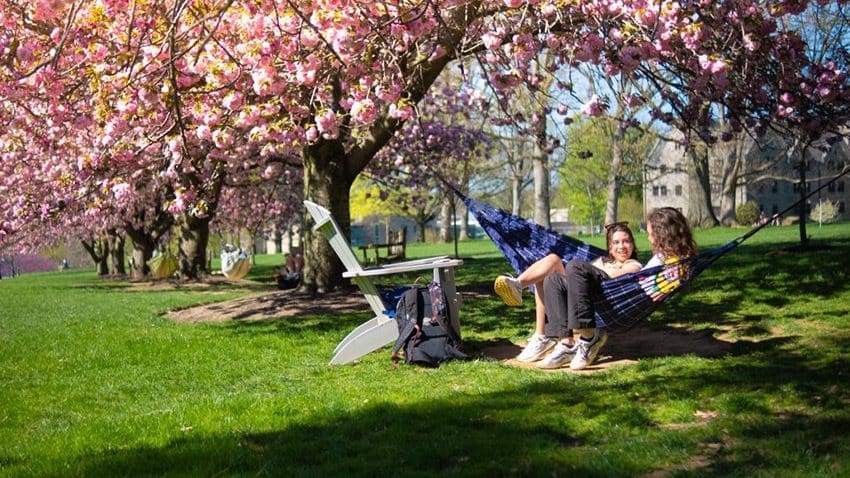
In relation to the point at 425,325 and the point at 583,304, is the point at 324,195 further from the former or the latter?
the point at 583,304

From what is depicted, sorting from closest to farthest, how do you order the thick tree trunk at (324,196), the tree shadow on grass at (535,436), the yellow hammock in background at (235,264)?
1. the tree shadow on grass at (535,436)
2. the thick tree trunk at (324,196)
3. the yellow hammock in background at (235,264)

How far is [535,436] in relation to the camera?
11.3ft

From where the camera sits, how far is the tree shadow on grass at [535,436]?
10.00ft

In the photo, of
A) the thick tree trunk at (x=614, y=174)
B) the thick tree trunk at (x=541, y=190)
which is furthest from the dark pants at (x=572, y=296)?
the thick tree trunk at (x=614, y=174)

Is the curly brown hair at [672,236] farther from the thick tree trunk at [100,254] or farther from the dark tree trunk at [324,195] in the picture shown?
the thick tree trunk at [100,254]

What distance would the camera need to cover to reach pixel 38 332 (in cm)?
897

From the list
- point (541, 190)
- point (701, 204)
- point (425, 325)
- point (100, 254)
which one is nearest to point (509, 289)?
point (425, 325)

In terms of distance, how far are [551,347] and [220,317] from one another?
5.12 metres

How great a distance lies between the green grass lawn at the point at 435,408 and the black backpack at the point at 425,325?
185 millimetres

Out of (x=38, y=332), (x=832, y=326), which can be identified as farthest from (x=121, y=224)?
(x=832, y=326)

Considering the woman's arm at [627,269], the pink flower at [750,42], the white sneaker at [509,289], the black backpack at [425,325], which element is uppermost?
the pink flower at [750,42]

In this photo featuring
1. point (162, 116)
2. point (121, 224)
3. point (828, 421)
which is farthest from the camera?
point (121, 224)

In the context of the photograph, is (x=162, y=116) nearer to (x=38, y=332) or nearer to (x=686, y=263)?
(x=38, y=332)

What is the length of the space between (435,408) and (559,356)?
A: 4.72 feet
